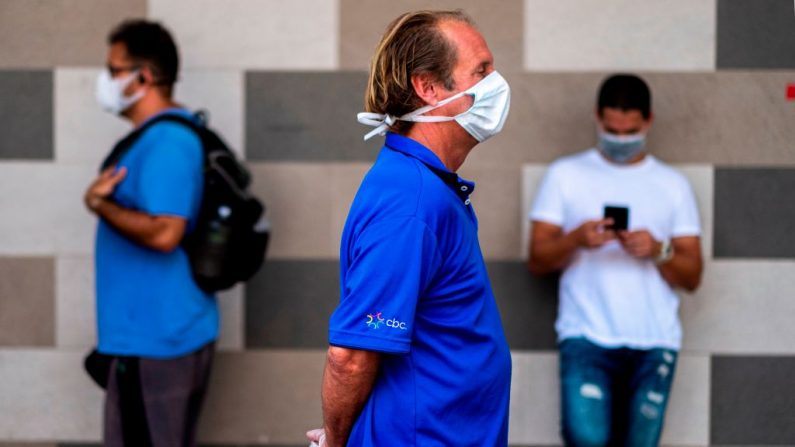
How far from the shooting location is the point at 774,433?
4.37 metres

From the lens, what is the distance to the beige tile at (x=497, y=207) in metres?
4.36

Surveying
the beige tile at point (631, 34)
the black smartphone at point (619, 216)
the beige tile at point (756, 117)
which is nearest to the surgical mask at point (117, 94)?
the beige tile at point (631, 34)

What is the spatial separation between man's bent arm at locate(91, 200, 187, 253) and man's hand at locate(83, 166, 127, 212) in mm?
16

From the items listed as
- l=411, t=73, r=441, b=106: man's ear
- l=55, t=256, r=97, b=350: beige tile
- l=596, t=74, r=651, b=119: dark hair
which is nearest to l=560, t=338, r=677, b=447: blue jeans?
l=596, t=74, r=651, b=119: dark hair

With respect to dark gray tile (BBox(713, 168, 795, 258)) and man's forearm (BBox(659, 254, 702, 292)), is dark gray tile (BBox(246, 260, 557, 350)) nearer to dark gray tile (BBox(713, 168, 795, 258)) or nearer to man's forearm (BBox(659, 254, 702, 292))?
man's forearm (BBox(659, 254, 702, 292))

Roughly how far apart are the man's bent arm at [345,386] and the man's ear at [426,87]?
2.06 ft

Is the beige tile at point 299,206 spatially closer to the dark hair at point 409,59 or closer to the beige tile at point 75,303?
the beige tile at point 75,303

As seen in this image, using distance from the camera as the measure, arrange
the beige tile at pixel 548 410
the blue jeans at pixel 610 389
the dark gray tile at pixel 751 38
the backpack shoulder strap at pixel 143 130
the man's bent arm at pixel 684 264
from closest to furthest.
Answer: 1. the backpack shoulder strap at pixel 143 130
2. the blue jeans at pixel 610 389
3. the man's bent arm at pixel 684 264
4. the dark gray tile at pixel 751 38
5. the beige tile at pixel 548 410

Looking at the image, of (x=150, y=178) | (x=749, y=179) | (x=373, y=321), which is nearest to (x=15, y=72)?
(x=150, y=178)

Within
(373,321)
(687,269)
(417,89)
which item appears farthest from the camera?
(687,269)

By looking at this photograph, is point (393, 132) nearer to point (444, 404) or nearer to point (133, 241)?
point (444, 404)

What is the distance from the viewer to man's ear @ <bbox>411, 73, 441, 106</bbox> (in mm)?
2332

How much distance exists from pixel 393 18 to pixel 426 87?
206 cm

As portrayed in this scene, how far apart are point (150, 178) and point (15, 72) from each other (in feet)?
4.38
